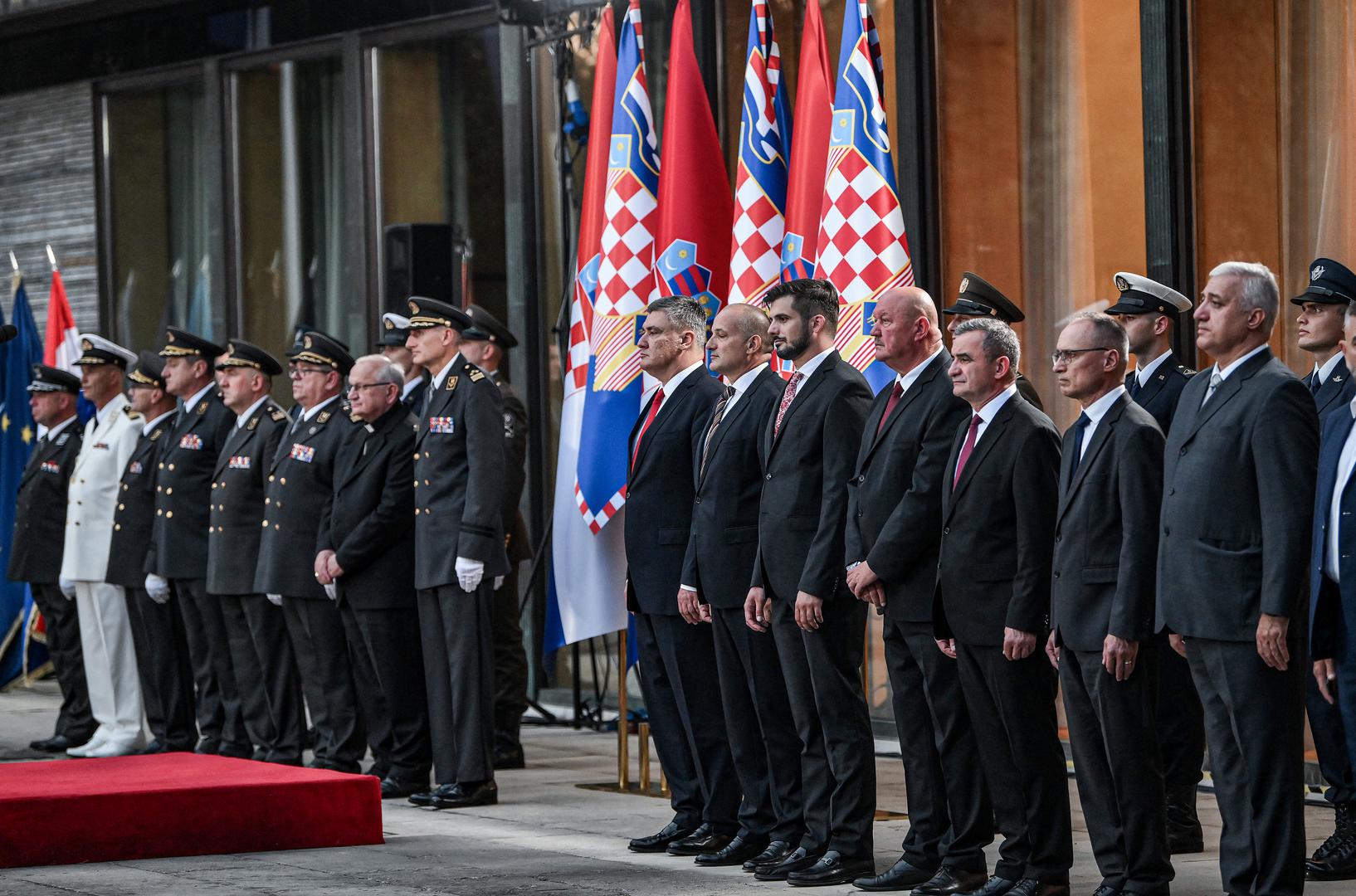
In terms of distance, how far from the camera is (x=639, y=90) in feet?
29.7

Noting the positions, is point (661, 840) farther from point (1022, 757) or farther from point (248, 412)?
point (248, 412)

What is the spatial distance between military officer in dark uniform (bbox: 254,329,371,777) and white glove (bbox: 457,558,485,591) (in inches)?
44.8

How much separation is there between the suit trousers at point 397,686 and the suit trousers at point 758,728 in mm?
2204

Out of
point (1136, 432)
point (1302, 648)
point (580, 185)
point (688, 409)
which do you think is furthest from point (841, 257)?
point (580, 185)

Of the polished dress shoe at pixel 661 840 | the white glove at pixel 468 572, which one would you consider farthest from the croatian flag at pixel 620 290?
the polished dress shoe at pixel 661 840

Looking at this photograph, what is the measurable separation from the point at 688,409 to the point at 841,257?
1.23m

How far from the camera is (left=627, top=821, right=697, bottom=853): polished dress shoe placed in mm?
7070

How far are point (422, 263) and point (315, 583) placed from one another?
2109 millimetres

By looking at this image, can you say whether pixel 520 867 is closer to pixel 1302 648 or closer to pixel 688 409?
pixel 688 409

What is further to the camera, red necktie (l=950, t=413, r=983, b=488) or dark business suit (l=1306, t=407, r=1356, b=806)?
red necktie (l=950, t=413, r=983, b=488)

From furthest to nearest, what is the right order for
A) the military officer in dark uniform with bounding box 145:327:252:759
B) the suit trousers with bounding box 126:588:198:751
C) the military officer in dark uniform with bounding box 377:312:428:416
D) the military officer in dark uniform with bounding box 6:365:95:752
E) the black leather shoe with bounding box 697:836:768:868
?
the military officer in dark uniform with bounding box 6:365:95:752, the suit trousers with bounding box 126:588:198:751, the military officer in dark uniform with bounding box 145:327:252:759, the military officer in dark uniform with bounding box 377:312:428:416, the black leather shoe with bounding box 697:836:768:868

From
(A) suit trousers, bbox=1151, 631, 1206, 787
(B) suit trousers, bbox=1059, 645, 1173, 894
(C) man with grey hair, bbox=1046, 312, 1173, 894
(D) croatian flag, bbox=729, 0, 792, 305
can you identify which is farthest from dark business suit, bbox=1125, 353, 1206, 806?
(D) croatian flag, bbox=729, 0, 792, 305

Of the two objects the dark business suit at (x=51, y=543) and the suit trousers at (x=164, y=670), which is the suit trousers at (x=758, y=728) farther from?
the dark business suit at (x=51, y=543)

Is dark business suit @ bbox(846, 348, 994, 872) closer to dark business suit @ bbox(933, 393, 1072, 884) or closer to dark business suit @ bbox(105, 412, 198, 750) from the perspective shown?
dark business suit @ bbox(933, 393, 1072, 884)
